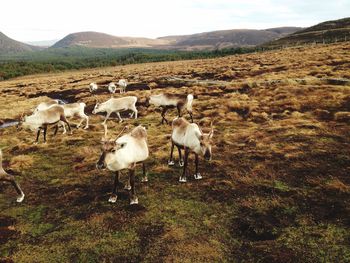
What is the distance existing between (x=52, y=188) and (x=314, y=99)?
66.7 ft

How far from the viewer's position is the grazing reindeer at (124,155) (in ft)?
29.6

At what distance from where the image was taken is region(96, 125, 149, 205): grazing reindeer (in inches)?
355

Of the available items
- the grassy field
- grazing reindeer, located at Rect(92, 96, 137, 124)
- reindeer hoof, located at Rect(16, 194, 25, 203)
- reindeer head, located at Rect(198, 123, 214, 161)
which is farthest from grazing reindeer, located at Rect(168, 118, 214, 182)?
grazing reindeer, located at Rect(92, 96, 137, 124)

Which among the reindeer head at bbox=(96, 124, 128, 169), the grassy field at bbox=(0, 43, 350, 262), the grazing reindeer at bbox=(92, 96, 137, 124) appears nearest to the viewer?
the grassy field at bbox=(0, 43, 350, 262)

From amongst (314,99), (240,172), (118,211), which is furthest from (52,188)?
(314,99)

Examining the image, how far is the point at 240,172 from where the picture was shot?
12.2 m

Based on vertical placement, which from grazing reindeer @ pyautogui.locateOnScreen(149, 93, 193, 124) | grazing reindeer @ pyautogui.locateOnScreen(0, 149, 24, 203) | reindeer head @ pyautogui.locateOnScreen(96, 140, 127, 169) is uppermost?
reindeer head @ pyautogui.locateOnScreen(96, 140, 127, 169)

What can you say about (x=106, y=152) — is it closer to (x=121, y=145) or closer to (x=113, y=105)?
(x=121, y=145)

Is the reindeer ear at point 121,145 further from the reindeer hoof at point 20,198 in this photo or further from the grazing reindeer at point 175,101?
the grazing reindeer at point 175,101

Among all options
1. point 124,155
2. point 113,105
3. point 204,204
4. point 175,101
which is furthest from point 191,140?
point 113,105

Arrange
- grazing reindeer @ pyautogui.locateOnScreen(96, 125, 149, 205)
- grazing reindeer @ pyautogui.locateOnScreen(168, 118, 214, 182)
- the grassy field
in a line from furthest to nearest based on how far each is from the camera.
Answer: grazing reindeer @ pyautogui.locateOnScreen(168, 118, 214, 182) < grazing reindeer @ pyautogui.locateOnScreen(96, 125, 149, 205) < the grassy field

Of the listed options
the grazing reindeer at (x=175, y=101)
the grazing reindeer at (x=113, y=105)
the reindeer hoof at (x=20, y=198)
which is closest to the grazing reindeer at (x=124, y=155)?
the reindeer hoof at (x=20, y=198)

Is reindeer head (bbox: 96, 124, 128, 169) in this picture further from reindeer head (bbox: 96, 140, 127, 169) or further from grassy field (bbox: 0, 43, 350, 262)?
grassy field (bbox: 0, 43, 350, 262)

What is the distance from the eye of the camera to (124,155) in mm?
9805
